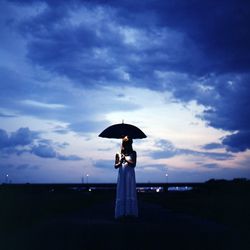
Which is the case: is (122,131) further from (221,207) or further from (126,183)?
(221,207)

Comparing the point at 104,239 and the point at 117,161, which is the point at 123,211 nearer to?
the point at 117,161

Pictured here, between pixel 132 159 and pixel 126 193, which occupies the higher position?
pixel 132 159

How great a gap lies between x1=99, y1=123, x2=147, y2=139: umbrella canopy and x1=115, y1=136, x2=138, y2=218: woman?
0.76ft

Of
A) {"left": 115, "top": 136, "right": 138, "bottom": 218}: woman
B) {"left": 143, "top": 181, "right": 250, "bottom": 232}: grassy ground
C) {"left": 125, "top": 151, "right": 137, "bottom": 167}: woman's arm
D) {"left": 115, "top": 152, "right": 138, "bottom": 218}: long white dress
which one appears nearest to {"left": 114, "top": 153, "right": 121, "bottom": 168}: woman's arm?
{"left": 115, "top": 136, "right": 138, "bottom": 218}: woman

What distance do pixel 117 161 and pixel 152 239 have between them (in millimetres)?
5871

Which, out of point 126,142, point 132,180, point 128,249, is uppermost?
point 126,142

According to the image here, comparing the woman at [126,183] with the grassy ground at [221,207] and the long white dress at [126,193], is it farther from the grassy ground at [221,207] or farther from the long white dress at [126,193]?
the grassy ground at [221,207]

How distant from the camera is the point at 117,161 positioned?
15.4 meters

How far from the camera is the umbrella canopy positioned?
1503 centimetres

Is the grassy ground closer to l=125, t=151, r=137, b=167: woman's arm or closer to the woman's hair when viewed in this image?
l=125, t=151, r=137, b=167: woman's arm

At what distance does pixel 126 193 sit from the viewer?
15.4m

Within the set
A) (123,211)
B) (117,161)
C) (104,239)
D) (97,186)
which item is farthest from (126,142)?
(97,186)

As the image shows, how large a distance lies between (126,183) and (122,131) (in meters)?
1.89

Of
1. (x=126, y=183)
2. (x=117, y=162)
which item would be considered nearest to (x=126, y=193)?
(x=126, y=183)
